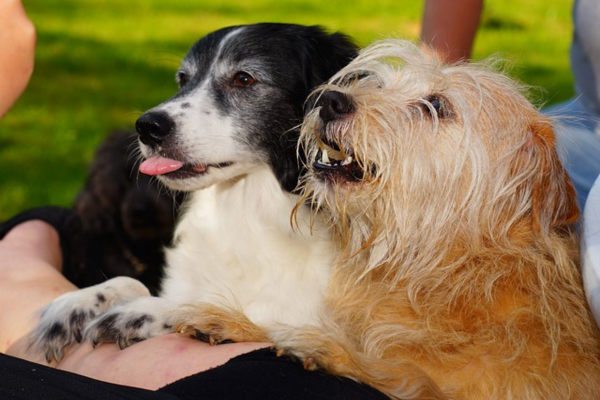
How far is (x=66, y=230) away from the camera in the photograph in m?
3.25

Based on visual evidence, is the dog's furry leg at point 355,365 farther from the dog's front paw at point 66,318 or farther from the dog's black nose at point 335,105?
the dog's front paw at point 66,318

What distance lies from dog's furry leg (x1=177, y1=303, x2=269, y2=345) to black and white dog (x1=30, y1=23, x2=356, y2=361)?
0.33 metres

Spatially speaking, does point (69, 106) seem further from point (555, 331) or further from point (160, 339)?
point (555, 331)

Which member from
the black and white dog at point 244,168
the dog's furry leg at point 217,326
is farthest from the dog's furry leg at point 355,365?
the black and white dog at point 244,168

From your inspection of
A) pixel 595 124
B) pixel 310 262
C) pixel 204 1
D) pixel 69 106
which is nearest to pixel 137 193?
pixel 310 262

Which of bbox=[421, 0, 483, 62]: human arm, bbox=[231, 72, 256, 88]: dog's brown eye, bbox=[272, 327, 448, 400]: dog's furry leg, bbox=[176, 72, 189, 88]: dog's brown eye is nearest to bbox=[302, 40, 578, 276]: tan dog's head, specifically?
bbox=[272, 327, 448, 400]: dog's furry leg

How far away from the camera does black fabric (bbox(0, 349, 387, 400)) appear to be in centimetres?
170

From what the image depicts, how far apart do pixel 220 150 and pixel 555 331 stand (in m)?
1.21

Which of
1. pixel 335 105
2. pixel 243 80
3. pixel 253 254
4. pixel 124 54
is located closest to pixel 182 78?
pixel 243 80

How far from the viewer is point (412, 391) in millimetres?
1873

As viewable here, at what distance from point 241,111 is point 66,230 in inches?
38.3

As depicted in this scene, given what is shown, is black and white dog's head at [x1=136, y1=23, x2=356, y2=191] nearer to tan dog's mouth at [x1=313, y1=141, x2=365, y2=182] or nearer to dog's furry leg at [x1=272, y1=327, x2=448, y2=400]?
tan dog's mouth at [x1=313, y1=141, x2=365, y2=182]

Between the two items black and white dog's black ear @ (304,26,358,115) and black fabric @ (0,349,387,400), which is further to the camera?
black and white dog's black ear @ (304,26,358,115)

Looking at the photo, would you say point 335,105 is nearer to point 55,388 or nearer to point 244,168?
point 244,168
